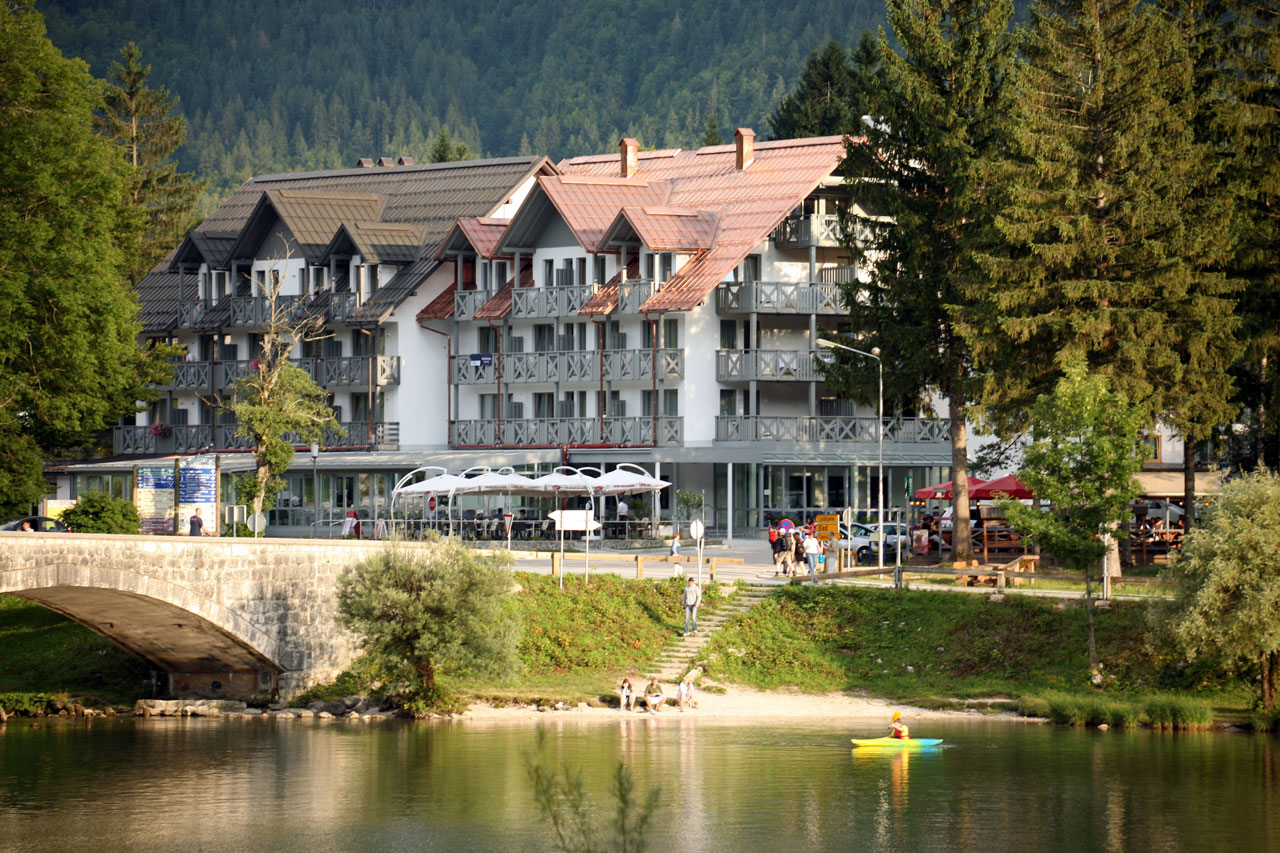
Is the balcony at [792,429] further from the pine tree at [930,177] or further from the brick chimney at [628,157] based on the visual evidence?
the brick chimney at [628,157]

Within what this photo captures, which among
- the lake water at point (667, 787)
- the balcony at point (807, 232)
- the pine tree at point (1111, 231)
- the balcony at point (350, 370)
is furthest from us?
the balcony at point (350, 370)

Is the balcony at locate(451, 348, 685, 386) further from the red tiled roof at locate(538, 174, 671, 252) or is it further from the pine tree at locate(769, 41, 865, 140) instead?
the pine tree at locate(769, 41, 865, 140)

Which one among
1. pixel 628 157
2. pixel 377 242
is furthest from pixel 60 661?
pixel 628 157

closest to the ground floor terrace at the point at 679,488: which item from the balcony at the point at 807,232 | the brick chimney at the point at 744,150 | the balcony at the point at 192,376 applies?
the balcony at the point at 807,232

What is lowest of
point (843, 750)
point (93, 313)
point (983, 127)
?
point (843, 750)

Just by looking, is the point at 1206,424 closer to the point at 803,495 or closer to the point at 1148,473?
the point at 1148,473

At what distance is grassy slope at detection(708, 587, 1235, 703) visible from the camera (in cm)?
4809

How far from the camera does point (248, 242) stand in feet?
299

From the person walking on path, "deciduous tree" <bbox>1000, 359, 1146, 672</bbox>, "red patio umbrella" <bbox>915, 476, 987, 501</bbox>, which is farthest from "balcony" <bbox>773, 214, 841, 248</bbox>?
"deciduous tree" <bbox>1000, 359, 1146, 672</bbox>

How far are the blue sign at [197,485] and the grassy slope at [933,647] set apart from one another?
49.7 feet

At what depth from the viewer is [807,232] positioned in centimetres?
7731

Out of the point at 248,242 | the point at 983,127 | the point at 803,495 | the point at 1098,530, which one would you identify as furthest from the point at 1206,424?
the point at 248,242

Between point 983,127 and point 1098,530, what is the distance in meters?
14.5

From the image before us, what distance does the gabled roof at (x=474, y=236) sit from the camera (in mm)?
82750
